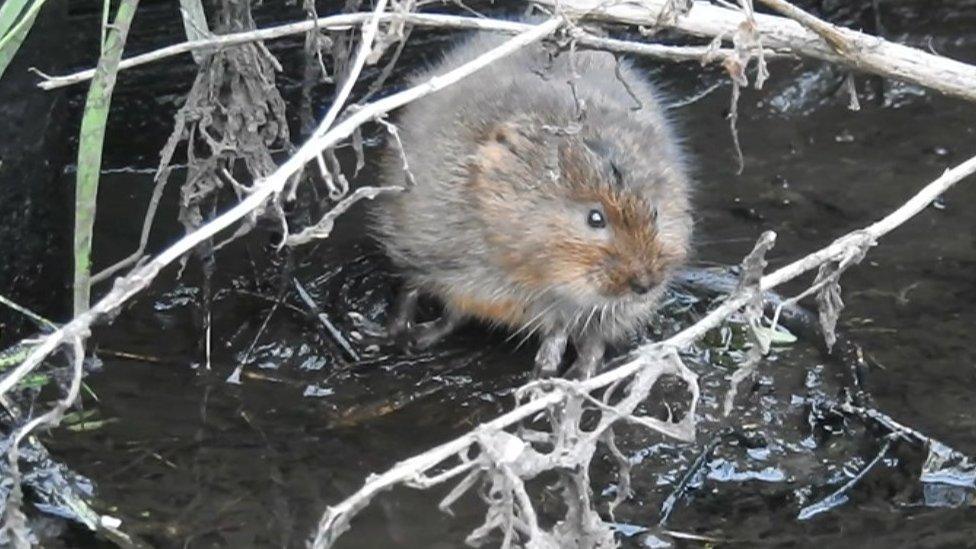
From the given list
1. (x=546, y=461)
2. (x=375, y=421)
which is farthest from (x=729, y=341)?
(x=546, y=461)

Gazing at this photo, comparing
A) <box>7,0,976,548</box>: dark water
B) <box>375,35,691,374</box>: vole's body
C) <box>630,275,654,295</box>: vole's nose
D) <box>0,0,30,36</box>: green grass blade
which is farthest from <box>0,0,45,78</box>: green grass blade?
<box>630,275,654,295</box>: vole's nose

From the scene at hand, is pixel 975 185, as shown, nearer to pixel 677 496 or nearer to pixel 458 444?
pixel 677 496

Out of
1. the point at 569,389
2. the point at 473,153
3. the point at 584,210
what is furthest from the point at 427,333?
the point at 569,389

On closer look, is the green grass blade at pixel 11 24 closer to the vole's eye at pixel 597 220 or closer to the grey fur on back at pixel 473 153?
the grey fur on back at pixel 473 153

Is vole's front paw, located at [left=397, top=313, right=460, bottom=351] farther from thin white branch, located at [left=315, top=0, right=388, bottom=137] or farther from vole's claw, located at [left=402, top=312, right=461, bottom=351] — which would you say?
thin white branch, located at [left=315, top=0, right=388, bottom=137]

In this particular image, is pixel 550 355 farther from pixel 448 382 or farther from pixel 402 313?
pixel 402 313
